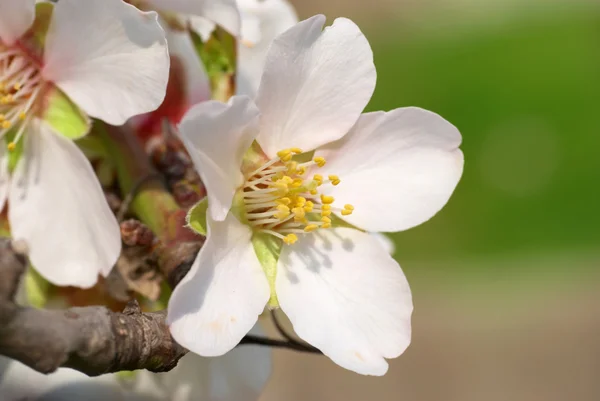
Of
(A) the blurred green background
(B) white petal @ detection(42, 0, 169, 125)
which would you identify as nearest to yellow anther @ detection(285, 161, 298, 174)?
(B) white petal @ detection(42, 0, 169, 125)

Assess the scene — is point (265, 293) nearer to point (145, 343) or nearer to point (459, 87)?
point (145, 343)

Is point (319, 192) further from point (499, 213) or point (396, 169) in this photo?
point (499, 213)

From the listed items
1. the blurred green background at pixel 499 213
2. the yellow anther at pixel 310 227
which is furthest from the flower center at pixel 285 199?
the blurred green background at pixel 499 213

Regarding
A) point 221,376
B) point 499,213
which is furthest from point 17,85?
point 499,213

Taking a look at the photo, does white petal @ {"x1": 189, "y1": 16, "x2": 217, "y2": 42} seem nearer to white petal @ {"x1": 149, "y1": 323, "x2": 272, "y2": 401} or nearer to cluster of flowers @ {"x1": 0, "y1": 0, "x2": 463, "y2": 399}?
cluster of flowers @ {"x1": 0, "y1": 0, "x2": 463, "y2": 399}

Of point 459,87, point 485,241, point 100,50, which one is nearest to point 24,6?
point 100,50
